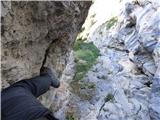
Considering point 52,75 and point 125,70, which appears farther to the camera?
point 125,70

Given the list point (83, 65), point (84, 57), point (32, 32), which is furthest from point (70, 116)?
point (32, 32)

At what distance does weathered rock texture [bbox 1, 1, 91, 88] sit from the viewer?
20.2 ft

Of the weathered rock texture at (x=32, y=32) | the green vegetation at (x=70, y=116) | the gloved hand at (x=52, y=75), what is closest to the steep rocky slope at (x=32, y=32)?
the weathered rock texture at (x=32, y=32)

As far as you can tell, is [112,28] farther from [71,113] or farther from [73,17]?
[73,17]

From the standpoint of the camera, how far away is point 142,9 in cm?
2112

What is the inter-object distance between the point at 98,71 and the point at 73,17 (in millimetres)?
10654

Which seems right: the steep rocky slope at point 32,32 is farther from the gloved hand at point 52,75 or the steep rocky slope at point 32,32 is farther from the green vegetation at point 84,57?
the green vegetation at point 84,57

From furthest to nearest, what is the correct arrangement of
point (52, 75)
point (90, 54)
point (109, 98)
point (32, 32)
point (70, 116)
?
point (90, 54) → point (109, 98) → point (70, 116) → point (52, 75) → point (32, 32)

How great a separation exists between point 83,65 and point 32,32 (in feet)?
39.4

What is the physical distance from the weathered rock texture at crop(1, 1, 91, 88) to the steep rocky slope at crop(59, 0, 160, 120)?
20.8ft

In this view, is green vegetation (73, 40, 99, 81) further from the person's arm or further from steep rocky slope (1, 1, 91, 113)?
the person's arm

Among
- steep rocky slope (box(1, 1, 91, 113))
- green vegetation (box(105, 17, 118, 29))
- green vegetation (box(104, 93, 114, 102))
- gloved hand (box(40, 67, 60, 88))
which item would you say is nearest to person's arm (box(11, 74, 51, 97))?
steep rocky slope (box(1, 1, 91, 113))

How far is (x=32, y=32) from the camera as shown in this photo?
6.93 metres

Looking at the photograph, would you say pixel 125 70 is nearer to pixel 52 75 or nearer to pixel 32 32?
pixel 52 75
